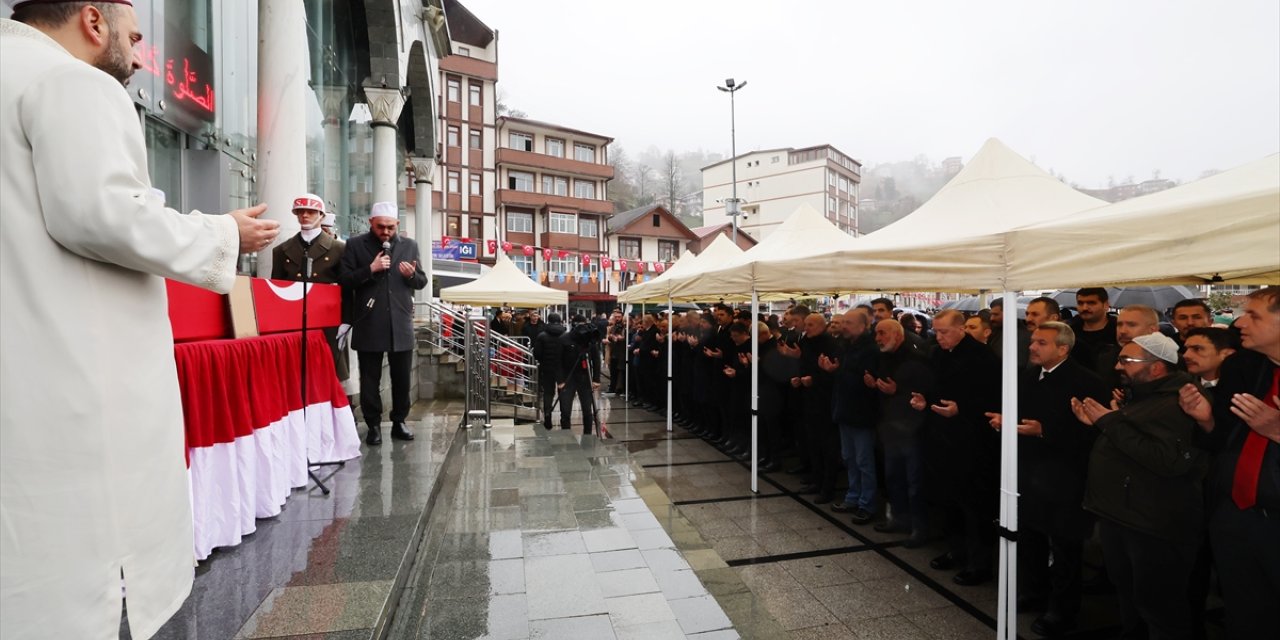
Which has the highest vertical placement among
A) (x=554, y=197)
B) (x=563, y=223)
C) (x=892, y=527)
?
(x=554, y=197)

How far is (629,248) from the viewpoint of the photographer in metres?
49.1

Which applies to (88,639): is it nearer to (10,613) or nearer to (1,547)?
(10,613)

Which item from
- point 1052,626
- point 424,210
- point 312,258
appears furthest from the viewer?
point 424,210

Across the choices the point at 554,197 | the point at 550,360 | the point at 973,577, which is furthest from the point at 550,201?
the point at 973,577

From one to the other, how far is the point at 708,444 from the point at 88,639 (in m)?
8.78

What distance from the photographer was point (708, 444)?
9773 millimetres

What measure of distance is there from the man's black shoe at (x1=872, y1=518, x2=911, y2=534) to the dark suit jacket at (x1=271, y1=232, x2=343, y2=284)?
5528mm

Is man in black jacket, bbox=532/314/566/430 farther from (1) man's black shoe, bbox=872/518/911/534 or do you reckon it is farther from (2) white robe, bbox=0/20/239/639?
(2) white robe, bbox=0/20/239/639

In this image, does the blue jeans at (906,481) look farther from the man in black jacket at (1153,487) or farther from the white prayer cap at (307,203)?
the white prayer cap at (307,203)

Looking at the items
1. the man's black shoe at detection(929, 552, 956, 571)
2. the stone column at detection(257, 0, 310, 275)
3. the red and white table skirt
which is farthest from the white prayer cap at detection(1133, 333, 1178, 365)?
the stone column at detection(257, 0, 310, 275)

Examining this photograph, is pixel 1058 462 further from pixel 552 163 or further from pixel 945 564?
pixel 552 163

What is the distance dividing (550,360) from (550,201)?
1438 inches

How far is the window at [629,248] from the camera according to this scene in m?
48.8

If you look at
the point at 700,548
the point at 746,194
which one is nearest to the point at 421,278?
the point at 700,548
